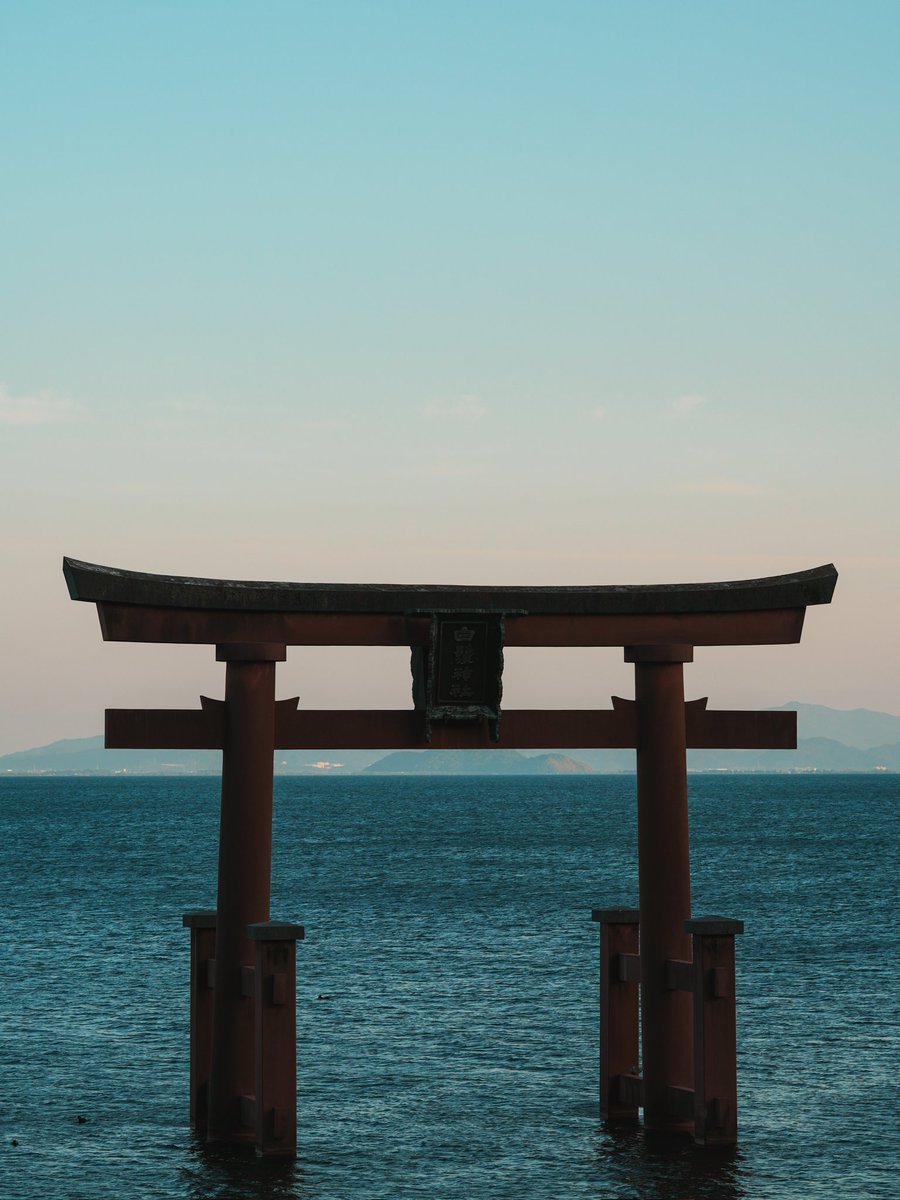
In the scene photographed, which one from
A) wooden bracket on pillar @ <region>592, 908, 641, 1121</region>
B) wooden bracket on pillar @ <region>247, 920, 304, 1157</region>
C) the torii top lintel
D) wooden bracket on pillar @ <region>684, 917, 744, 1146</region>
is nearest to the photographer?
wooden bracket on pillar @ <region>247, 920, 304, 1157</region>

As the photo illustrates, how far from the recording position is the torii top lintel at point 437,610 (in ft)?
47.3

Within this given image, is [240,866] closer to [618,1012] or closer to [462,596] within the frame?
[462,596]

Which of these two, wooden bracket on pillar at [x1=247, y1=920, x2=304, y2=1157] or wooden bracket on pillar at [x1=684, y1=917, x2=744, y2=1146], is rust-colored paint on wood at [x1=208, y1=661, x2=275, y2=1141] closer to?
wooden bracket on pillar at [x1=247, y1=920, x2=304, y2=1157]

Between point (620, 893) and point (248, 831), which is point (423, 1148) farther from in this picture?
point (620, 893)

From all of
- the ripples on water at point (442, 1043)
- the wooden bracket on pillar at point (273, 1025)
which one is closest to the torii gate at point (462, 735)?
the wooden bracket on pillar at point (273, 1025)

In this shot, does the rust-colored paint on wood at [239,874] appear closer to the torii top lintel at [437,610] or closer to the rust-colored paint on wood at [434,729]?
the rust-colored paint on wood at [434,729]

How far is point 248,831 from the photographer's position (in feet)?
48.0

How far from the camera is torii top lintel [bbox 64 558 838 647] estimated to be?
1441 centimetres

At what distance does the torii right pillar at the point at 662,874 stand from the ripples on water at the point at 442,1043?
0.67 meters

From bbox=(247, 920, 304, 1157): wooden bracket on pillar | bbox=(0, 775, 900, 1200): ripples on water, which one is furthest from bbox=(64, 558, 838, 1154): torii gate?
bbox=(0, 775, 900, 1200): ripples on water

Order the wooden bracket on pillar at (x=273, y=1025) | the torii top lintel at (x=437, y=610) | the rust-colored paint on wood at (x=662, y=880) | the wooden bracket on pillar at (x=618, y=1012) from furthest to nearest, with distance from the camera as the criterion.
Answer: the wooden bracket on pillar at (x=618, y=1012), the rust-colored paint on wood at (x=662, y=880), the torii top lintel at (x=437, y=610), the wooden bracket on pillar at (x=273, y=1025)

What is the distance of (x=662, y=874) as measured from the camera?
1533 centimetres

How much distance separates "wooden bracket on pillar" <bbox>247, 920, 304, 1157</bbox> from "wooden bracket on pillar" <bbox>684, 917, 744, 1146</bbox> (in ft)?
11.9

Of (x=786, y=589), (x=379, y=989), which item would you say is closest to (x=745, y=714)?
(x=786, y=589)
